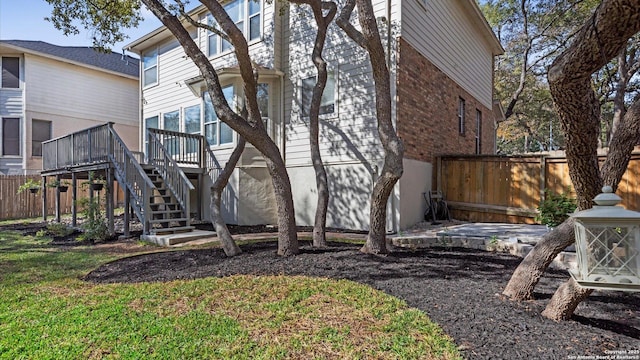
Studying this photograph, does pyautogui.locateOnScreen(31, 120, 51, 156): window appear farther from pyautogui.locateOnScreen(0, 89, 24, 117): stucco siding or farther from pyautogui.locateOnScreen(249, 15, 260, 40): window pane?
pyautogui.locateOnScreen(249, 15, 260, 40): window pane

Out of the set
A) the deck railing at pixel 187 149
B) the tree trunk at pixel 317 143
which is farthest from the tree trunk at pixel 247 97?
the deck railing at pixel 187 149

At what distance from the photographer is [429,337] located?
2951mm

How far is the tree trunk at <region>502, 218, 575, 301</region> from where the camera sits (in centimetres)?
344

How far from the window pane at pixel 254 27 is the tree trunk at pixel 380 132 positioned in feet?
19.7

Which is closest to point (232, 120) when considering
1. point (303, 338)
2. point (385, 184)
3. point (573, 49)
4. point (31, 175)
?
point (385, 184)

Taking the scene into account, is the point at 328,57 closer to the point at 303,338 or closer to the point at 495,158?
the point at 495,158

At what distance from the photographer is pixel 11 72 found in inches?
618

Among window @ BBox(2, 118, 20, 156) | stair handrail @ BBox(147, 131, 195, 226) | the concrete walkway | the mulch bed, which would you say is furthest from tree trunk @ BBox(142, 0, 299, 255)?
window @ BBox(2, 118, 20, 156)

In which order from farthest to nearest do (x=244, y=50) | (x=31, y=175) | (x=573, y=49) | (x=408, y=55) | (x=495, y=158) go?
(x=31, y=175) → (x=495, y=158) → (x=408, y=55) → (x=244, y=50) → (x=573, y=49)

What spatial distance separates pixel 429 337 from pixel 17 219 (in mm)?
16938

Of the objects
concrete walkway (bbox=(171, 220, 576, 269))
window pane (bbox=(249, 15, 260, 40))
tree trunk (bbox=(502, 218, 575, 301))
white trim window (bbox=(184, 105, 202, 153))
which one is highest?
window pane (bbox=(249, 15, 260, 40))

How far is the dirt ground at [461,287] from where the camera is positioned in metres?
2.81

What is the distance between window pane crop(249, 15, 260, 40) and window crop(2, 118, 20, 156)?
1225 cm

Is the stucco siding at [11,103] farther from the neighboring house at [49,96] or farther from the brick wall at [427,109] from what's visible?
the brick wall at [427,109]
